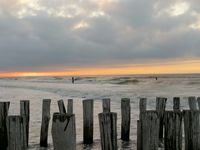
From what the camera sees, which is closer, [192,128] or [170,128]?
[170,128]

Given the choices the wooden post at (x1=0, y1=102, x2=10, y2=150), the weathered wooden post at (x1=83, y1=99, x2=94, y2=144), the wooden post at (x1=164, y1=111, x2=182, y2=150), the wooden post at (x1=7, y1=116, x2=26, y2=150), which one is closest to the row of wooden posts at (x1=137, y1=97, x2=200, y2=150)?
the wooden post at (x1=164, y1=111, x2=182, y2=150)

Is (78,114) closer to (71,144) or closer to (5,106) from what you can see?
(5,106)

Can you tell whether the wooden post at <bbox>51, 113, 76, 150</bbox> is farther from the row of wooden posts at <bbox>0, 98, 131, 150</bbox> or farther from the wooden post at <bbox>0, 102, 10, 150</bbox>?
the wooden post at <bbox>0, 102, 10, 150</bbox>

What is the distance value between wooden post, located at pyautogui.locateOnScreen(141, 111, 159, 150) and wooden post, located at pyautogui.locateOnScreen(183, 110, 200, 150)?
1169mm

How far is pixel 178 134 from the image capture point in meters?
6.61

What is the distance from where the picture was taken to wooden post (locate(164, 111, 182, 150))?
633 cm

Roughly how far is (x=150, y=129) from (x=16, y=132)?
6.91ft

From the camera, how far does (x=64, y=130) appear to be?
4.68 meters

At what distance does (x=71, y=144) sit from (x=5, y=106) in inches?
138

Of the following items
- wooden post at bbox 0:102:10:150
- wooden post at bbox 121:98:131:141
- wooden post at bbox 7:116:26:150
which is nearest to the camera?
wooden post at bbox 7:116:26:150

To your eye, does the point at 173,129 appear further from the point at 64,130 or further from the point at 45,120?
the point at 45,120

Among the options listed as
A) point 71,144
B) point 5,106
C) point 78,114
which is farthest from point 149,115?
point 78,114

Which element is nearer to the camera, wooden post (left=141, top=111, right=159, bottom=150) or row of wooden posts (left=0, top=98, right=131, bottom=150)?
row of wooden posts (left=0, top=98, right=131, bottom=150)

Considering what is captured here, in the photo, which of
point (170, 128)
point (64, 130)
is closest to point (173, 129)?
point (170, 128)
